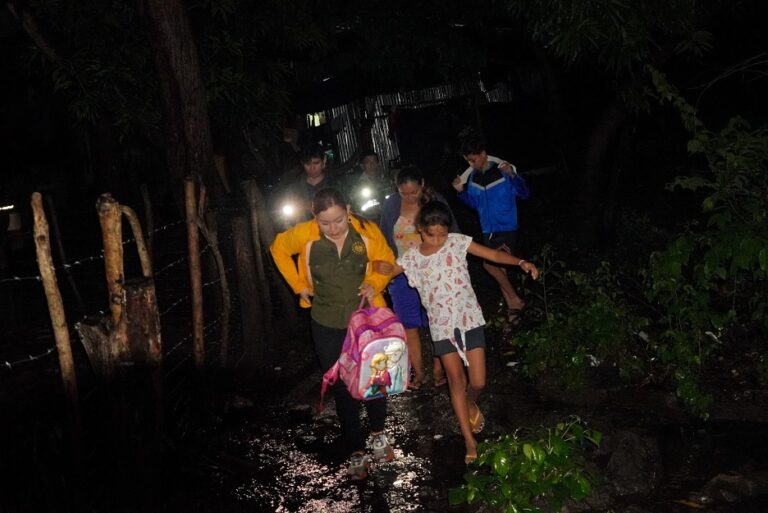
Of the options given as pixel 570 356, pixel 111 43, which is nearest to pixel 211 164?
pixel 111 43

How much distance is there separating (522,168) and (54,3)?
1175 centimetres

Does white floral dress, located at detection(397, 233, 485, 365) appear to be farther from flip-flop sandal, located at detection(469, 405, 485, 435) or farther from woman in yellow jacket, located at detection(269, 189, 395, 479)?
flip-flop sandal, located at detection(469, 405, 485, 435)

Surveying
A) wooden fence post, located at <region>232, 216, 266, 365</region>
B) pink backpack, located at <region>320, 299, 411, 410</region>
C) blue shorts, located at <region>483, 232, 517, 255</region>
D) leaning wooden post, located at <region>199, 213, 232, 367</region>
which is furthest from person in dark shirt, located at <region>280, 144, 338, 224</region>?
pink backpack, located at <region>320, 299, 411, 410</region>

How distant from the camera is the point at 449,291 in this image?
516 cm

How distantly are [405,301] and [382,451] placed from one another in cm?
153

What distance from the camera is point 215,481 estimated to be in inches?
207

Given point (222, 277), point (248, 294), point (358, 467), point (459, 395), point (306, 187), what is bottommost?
point (358, 467)

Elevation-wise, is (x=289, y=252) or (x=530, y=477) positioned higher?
(x=289, y=252)

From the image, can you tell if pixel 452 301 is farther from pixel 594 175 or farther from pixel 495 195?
pixel 594 175

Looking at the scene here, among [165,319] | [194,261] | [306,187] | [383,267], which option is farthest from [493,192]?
[165,319]

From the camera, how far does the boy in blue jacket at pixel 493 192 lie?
7473 mm

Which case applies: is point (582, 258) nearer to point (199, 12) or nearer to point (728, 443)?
point (728, 443)

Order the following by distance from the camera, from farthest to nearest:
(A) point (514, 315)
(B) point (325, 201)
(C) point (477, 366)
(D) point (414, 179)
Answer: (A) point (514, 315)
(D) point (414, 179)
(C) point (477, 366)
(B) point (325, 201)

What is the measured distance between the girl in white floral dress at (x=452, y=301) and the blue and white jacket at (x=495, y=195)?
2471mm
